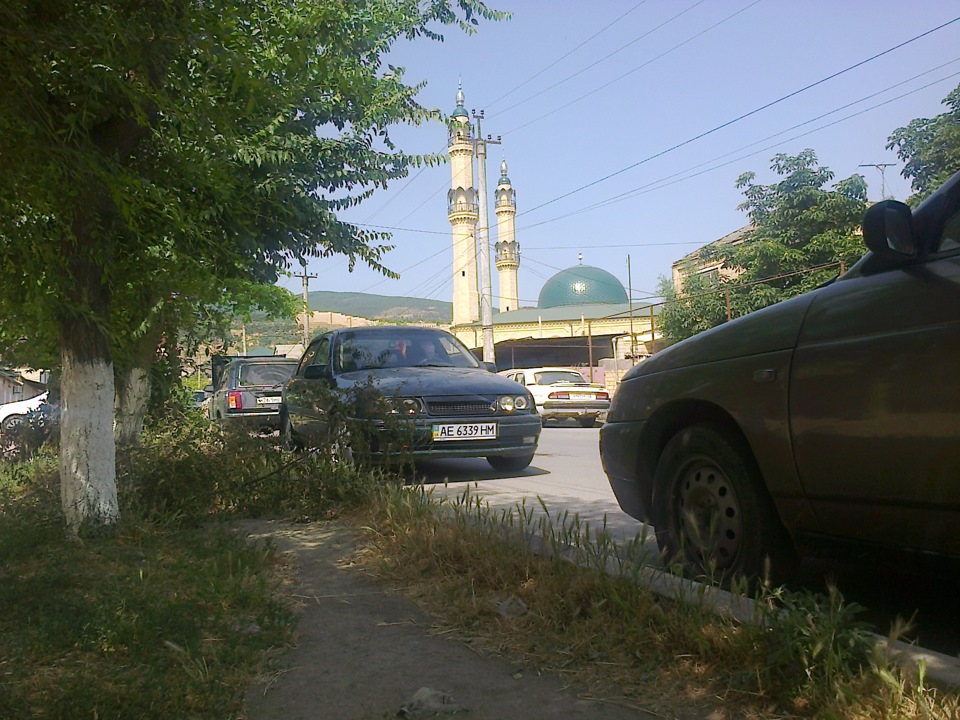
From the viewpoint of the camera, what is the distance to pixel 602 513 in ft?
21.0

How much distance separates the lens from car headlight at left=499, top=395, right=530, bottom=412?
8.58 meters

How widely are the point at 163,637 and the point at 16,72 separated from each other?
233cm

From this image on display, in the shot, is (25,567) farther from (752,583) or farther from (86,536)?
(752,583)

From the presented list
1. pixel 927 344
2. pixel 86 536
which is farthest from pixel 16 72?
pixel 927 344

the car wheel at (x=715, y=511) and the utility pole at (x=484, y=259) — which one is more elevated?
the utility pole at (x=484, y=259)

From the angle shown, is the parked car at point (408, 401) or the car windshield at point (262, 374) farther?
the car windshield at point (262, 374)

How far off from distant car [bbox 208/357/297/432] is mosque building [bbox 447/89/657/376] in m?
24.3

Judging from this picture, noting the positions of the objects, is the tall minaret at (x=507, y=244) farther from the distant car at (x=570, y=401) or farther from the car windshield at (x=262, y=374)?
the car windshield at (x=262, y=374)

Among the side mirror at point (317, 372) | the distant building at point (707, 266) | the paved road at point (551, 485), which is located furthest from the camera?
the distant building at point (707, 266)

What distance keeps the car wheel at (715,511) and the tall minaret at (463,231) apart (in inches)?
1847

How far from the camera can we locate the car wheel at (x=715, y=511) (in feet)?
11.3

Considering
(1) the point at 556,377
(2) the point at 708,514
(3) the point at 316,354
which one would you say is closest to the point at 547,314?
(1) the point at 556,377

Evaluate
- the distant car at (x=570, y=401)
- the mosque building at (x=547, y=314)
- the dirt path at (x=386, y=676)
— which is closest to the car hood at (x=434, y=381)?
the dirt path at (x=386, y=676)

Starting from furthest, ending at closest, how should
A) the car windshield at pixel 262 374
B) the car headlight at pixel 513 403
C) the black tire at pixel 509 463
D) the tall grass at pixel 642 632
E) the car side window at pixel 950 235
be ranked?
the car windshield at pixel 262 374 → the black tire at pixel 509 463 → the car headlight at pixel 513 403 → the car side window at pixel 950 235 → the tall grass at pixel 642 632
